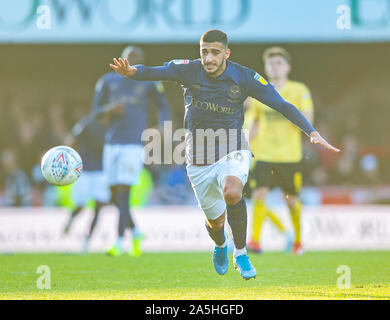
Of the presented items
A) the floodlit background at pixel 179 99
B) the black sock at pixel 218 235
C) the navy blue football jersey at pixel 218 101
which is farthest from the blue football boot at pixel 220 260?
the floodlit background at pixel 179 99

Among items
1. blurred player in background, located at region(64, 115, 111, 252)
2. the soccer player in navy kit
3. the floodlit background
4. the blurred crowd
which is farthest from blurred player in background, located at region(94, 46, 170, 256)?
the blurred crowd

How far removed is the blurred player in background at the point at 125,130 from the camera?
898 cm

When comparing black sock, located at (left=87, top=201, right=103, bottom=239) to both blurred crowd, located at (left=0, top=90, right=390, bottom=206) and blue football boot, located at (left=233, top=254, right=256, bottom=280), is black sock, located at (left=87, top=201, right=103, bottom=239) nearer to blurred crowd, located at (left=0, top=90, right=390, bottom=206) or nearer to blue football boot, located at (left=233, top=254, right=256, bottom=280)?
blurred crowd, located at (left=0, top=90, right=390, bottom=206)

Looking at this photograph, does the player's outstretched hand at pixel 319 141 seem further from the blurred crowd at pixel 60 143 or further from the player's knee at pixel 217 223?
the blurred crowd at pixel 60 143

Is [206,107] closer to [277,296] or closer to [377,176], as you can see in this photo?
[277,296]

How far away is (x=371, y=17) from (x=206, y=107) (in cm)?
734

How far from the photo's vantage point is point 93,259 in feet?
27.8

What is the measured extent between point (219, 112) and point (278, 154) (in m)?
3.20

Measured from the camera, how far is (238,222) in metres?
5.95

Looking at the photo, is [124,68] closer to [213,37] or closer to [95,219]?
[213,37]

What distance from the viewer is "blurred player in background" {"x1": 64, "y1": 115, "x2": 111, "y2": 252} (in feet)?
33.8

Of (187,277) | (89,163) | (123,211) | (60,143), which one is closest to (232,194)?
(187,277)

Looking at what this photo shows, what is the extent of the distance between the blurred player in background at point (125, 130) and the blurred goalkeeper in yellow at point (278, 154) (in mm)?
1232
